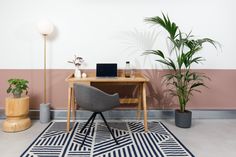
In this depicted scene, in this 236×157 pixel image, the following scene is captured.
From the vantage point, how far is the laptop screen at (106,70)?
3510 mm

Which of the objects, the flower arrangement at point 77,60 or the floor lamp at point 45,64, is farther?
the flower arrangement at point 77,60

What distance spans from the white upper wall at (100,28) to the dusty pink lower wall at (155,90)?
15 cm

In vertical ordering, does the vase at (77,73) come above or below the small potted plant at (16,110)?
above

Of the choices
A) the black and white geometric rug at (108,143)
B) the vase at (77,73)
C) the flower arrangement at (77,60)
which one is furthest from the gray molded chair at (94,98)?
the flower arrangement at (77,60)

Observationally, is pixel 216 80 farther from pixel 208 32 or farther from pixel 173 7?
pixel 173 7

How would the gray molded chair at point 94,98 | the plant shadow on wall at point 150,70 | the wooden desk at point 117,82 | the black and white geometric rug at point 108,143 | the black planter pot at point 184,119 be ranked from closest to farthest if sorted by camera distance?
the black and white geometric rug at point 108,143, the gray molded chair at point 94,98, the wooden desk at point 117,82, the black planter pot at point 184,119, the plant shadow on wall at point 150,70

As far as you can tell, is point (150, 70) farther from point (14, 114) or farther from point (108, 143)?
point (14, 114)

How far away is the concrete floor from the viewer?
2.50 meters

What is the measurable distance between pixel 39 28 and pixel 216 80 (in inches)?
133

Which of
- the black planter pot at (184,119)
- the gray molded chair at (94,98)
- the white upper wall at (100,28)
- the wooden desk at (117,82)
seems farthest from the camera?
the white upper wall at (100,28)

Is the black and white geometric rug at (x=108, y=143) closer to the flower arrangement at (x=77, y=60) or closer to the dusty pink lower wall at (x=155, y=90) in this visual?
the dusty pink lower wall at (x=155, y=90)

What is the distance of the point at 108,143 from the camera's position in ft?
8.94

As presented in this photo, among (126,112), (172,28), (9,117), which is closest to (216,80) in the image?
(172,28)

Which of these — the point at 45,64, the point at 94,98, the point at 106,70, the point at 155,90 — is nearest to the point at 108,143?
the point at 94,98
